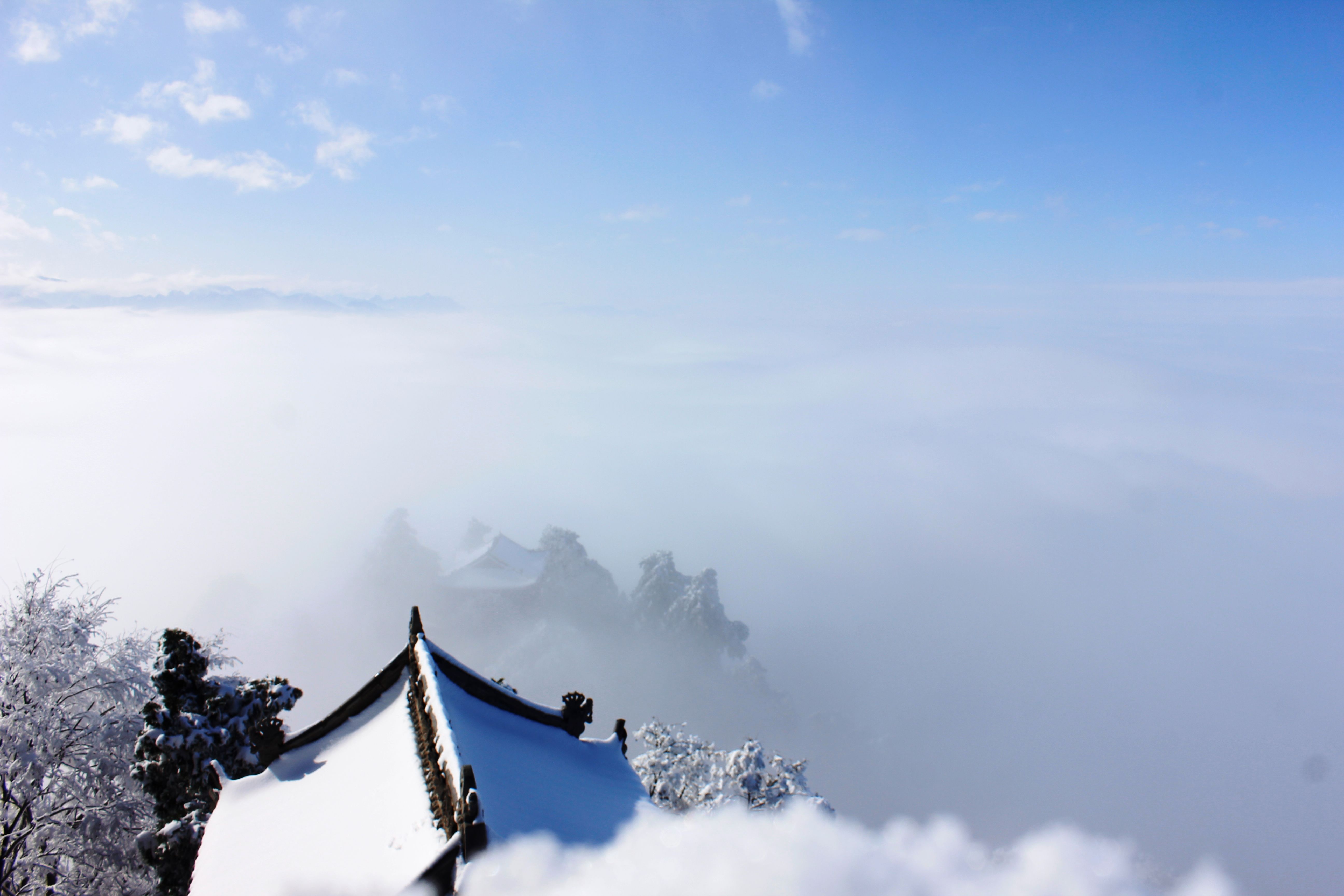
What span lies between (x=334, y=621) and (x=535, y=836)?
3226 inches

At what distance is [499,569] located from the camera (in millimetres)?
77625

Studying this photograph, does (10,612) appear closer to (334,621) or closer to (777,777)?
(777,777)

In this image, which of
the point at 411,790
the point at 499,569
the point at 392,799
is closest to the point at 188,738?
the point at 392,799

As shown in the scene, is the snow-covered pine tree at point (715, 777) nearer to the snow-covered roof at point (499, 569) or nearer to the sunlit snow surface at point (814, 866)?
the sunlit snow surface at point (814, 866)

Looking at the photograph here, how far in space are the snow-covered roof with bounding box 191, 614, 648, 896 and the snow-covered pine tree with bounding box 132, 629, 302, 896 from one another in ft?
11.1

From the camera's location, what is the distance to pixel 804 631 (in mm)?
128750

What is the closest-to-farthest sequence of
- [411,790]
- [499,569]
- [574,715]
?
[411,790] → [574,715] → [499,569]

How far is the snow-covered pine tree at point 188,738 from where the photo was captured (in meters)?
17.9

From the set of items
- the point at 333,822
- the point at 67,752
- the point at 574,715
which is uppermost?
the point at 574,715

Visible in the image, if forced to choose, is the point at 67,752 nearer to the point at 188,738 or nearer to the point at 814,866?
the point at 188,738

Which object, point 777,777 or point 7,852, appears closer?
point 7,852

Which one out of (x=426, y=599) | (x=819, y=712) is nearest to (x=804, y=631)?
(x=819, y=712)

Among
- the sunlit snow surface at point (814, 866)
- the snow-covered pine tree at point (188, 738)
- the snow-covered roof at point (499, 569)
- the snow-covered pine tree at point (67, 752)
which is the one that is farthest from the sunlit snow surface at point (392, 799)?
the snow-covered roof at point (499, 569)

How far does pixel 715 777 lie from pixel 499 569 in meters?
52.2
